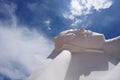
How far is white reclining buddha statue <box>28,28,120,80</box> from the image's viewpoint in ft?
24.0

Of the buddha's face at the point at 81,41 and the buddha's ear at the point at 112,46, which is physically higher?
the buddha's face at the point at 81,41

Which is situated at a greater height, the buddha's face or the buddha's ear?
the buddha's face

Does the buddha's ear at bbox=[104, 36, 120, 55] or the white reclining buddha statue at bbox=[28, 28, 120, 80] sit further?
the buddha's ear at bbox=[104, 36, 120, 55]

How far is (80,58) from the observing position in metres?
8.03

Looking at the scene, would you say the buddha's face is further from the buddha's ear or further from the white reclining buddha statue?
the buddha's ear

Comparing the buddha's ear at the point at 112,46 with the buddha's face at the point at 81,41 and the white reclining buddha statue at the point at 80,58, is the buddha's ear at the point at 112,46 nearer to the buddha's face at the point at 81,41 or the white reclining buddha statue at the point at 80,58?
the white reclining buddha statue at the point at 80,58

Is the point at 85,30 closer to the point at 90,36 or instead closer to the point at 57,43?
the point at 90,36

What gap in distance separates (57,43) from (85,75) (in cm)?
160

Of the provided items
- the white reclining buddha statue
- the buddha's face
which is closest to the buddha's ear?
the white reclining buddha statue

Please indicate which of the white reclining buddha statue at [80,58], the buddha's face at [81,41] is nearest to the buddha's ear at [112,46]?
the white reclining buddha statue at [80,58]

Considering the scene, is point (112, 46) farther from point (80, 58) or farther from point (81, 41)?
point (80, 58)

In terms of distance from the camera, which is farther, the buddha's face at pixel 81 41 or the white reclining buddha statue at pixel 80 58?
the buddha's face at pixel 81 41

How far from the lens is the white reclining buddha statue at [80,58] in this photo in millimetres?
7324

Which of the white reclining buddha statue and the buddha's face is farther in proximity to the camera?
the buddha's face
